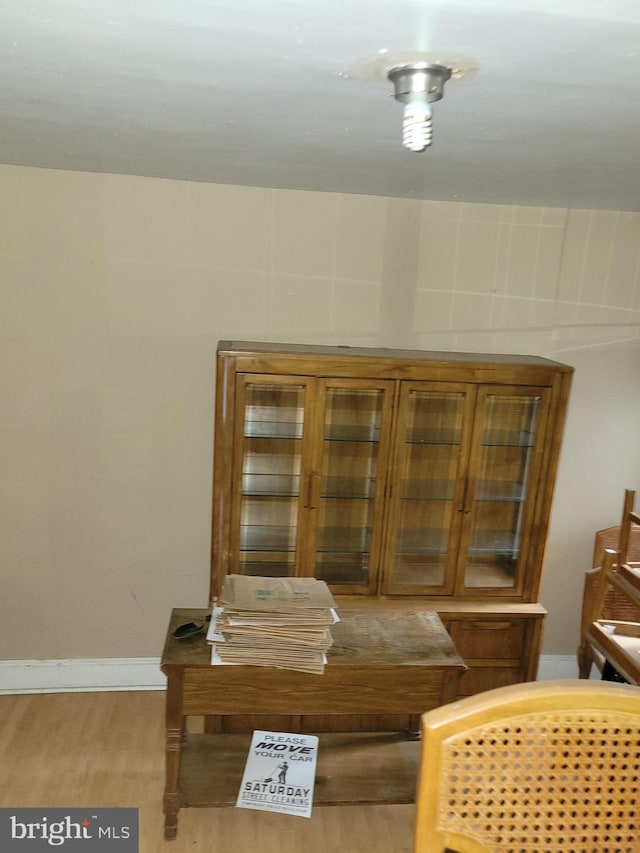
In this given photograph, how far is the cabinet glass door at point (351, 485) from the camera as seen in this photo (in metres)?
2.97

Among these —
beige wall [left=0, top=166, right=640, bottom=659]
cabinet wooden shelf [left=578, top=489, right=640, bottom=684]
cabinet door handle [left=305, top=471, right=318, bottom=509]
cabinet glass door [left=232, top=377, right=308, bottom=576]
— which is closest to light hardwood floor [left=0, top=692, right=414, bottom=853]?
beige wall [left=0, top=166, right=640, bottom=659]

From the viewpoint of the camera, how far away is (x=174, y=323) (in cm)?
321

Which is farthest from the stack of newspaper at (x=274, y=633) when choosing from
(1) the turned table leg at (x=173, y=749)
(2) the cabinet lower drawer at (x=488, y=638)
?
(2) the cabinet lower drawer at (x=488, y=638)

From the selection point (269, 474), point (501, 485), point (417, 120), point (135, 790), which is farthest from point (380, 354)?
point (135, 790)

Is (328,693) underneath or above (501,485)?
underneath

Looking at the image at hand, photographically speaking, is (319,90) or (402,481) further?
(402,481)

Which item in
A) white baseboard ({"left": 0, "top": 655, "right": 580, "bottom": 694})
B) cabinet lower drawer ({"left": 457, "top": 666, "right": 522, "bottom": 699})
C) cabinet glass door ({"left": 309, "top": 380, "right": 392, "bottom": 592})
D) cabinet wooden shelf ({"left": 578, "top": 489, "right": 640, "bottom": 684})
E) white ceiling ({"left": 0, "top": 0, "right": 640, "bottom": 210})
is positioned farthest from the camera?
white baseboard ({"left": 0, "top": 655, "right": 580, "bottom": 694})

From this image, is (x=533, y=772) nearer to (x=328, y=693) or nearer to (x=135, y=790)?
(x=328, y=693)

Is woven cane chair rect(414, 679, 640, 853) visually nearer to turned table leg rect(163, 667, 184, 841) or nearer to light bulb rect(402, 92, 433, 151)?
light bulb rect(402, 92, 433, 151)

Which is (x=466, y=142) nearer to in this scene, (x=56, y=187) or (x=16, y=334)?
(x=56, y=187)

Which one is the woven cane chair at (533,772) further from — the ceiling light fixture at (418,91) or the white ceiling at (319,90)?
the ceiling light fixture at (418,91)

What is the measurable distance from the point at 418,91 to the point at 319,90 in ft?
0.91

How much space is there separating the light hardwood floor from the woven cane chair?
1801 mm

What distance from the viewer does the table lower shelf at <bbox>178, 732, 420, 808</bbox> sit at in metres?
2.62
